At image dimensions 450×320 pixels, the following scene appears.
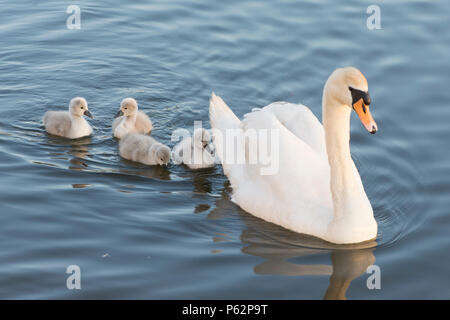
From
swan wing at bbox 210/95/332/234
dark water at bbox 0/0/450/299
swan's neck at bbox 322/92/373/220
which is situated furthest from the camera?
swan wing at bbox 210/95/332/234

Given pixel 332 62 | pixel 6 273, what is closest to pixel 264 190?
pixel 6 273

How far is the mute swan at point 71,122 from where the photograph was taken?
9898 mm

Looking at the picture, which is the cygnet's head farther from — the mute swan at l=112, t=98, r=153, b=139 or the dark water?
the mute swan at l=112, t=98, r=153, b=139

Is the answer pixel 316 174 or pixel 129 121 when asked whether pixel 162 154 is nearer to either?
pixel 129 121

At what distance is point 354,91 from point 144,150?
131 inches

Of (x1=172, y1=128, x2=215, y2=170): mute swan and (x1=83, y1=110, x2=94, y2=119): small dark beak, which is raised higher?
(x1=83, y1=110, x2=94, y2=119): small dark beak

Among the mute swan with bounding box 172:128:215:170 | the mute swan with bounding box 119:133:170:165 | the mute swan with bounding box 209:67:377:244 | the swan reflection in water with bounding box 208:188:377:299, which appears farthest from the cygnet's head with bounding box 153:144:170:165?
the swan reflection in water with bounding box 208:188:377:299

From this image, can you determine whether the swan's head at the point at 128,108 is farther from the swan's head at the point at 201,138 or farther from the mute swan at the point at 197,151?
the swan's head at the point at 201,138

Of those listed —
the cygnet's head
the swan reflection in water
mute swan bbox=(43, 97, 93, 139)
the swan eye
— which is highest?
mute swan bbox=(43, 97, 93, 139)

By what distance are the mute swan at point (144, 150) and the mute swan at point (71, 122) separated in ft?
2.15

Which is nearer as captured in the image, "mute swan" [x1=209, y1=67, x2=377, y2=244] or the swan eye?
the swan eye

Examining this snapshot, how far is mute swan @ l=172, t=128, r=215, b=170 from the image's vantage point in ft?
31.0

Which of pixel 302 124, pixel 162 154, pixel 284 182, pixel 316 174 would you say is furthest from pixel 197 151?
pixel 316 174
